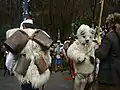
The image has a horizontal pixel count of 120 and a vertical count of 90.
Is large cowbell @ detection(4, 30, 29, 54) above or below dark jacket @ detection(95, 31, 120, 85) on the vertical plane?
above

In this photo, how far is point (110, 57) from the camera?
6629 mm

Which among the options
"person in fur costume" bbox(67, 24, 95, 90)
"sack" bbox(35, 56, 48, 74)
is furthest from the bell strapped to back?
"person in fur costume" bbox(67, 24, 95, 90)

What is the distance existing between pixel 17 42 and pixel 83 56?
126 inches

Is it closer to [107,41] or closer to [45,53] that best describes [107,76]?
[107,41]

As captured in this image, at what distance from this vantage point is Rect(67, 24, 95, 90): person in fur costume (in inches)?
382

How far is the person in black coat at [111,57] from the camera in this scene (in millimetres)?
6559

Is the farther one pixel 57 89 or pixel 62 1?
pixel 62 1

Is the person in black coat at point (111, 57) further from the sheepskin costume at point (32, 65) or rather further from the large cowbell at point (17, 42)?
the large cowbell at point (17, 42)

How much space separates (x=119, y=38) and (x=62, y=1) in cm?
3604

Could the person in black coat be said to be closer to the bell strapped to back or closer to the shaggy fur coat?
the bell strapped to back

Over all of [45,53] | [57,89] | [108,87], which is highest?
[45,53]

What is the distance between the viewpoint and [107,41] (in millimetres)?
6566

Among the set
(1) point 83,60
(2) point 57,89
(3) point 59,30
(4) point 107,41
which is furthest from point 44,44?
(3) point 59,30

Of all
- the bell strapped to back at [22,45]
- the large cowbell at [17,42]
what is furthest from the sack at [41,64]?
the large cowbell at [17,42]
